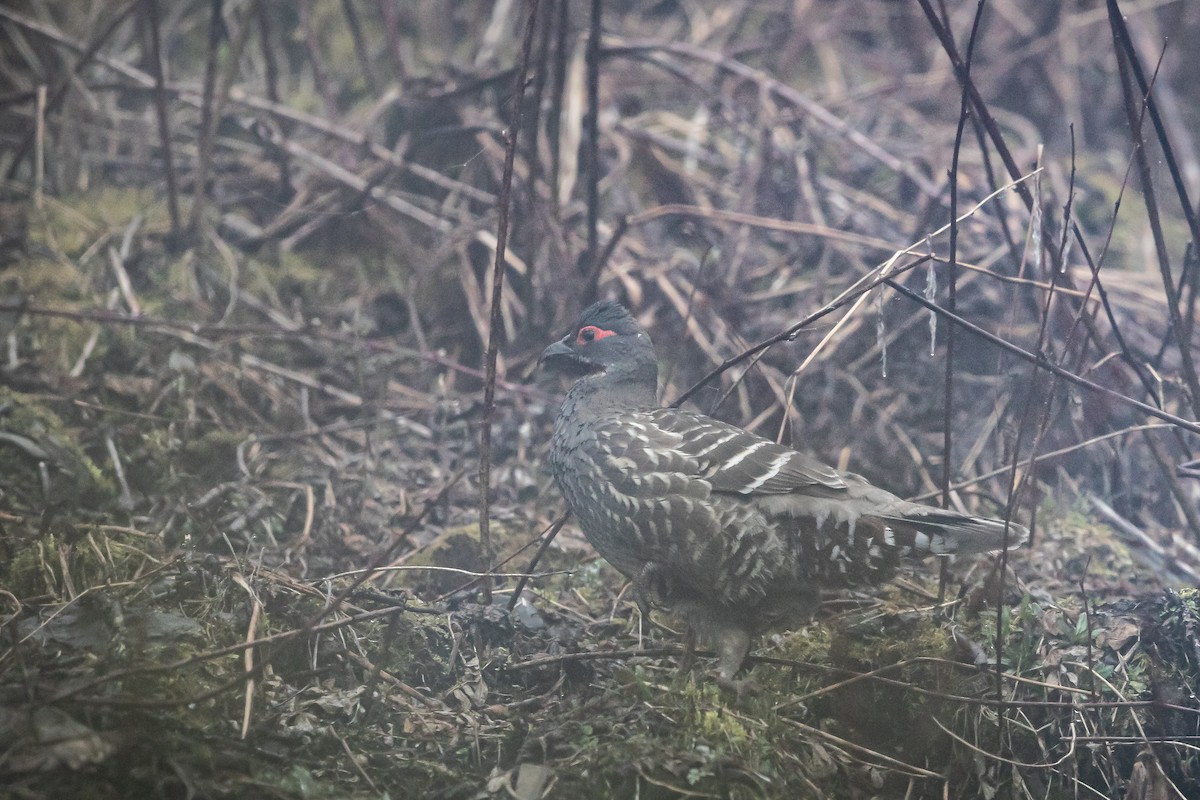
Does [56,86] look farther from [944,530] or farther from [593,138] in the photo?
[944,530]

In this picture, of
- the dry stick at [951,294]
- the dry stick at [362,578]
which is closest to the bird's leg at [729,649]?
the dry stick at [951,294]

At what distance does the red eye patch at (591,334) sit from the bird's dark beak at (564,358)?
3.2 inches

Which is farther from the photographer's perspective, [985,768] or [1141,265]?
[1141,265]

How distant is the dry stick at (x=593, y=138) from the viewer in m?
4.71

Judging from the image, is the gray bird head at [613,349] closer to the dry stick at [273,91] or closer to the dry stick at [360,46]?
the dry stick at [273,91]

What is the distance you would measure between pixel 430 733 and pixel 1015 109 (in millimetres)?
6634

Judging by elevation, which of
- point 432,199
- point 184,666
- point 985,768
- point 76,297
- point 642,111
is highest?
point 642,111

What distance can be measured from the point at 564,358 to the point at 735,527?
4.56 ft

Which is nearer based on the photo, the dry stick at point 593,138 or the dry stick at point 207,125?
the dry stick at point 593,138

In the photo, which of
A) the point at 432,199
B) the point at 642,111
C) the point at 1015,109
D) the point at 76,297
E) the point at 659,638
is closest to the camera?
the point at 659,638

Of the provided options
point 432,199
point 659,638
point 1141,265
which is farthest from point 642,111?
point 659,638

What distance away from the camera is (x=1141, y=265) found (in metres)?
6.16

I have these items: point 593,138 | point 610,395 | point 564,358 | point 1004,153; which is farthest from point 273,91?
point 1004,153

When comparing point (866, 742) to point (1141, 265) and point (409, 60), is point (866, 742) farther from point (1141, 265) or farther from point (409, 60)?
point (409, 60)
